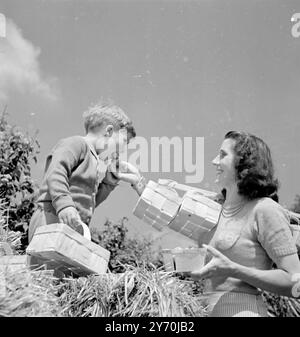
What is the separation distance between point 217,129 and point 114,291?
0.62 m

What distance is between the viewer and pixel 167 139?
1287mm

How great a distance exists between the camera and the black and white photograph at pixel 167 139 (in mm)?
928

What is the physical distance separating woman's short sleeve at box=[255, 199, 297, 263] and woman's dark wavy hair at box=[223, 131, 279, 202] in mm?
59

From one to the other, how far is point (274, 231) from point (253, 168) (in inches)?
6.4

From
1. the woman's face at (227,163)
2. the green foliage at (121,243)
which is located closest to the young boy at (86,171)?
the woman's face at (227,163)

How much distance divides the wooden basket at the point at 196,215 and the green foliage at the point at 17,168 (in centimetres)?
84

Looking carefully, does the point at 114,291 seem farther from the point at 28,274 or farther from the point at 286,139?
the point at 286,139

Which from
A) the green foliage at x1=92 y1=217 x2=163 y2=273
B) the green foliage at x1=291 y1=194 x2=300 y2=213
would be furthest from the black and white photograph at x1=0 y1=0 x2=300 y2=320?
the green foliage at x1=291 y1=194 x2=300 y2=213

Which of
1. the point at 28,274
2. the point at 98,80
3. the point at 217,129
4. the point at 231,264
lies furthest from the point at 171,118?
the point at 28,274

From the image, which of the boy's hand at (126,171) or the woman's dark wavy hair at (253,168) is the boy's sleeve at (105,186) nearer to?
the boy's hand at (126,171)

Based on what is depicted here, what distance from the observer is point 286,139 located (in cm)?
138

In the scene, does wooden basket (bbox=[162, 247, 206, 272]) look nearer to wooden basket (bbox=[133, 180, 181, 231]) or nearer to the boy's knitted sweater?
wooden basket (bbox=[133, 180, 181, 231])

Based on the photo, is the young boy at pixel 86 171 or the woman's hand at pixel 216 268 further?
the young boy at pixel 86 171

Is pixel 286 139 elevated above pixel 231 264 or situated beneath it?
elevated above
